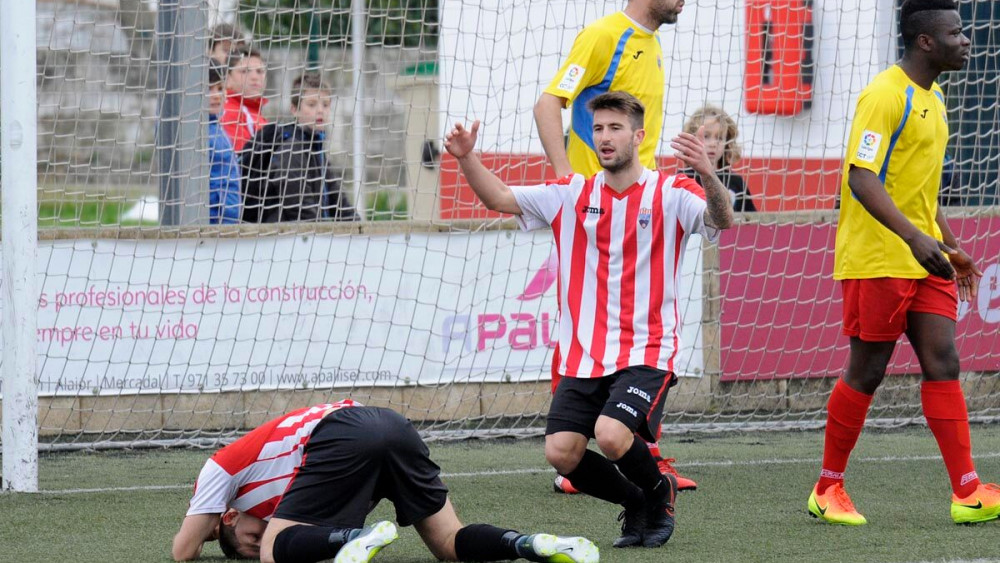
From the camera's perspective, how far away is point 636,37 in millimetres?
5453

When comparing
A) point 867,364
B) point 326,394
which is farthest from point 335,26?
point 867,364

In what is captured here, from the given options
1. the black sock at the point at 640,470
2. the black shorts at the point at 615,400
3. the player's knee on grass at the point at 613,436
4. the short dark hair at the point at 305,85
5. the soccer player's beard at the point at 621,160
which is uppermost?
the short dark hair at the point at 305,85

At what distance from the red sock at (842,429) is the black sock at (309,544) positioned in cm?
180

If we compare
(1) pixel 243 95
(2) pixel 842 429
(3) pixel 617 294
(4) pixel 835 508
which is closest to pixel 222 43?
(1) pixel 243 95

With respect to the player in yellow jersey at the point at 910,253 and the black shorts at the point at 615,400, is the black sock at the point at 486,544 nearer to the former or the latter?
the black shorts at the point at 615,400

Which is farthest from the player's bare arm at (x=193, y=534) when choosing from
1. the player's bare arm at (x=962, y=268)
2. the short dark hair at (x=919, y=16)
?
the short dark hair at (x=919, y=16)

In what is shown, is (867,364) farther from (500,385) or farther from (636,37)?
(500,385)

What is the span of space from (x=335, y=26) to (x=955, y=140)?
13.7ft

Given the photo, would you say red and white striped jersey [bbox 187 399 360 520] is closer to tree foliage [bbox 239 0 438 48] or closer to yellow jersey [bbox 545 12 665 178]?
yellow jersey [bbox 545 12 665 178]

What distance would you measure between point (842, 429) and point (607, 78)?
1593 millimetres

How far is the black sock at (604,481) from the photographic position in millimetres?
4406

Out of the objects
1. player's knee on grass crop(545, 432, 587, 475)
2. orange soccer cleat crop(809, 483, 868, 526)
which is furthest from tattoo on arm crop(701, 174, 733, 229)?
orange soccer cleat crop(809, 483, 868, 526)

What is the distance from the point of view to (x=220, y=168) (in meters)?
7.81

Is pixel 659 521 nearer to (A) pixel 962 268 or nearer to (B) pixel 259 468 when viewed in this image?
(B) pixel 259 468
